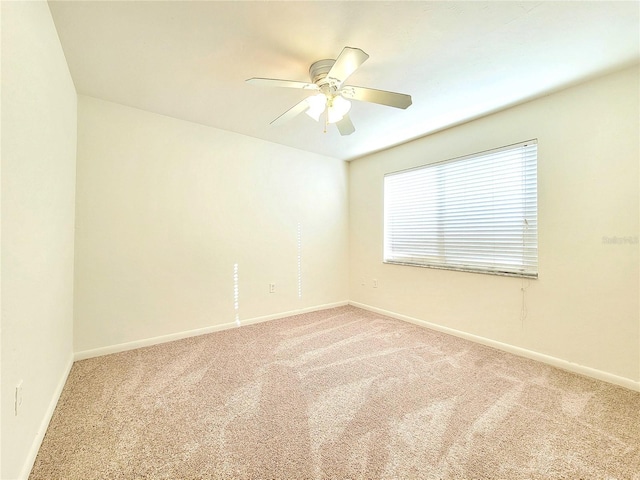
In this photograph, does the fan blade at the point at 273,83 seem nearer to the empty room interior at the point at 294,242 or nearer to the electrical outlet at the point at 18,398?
the empty room interior at the point at 294,242

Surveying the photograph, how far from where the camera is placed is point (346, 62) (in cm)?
149

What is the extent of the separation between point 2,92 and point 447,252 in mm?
3448

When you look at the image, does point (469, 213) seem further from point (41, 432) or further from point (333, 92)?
point (41, 432)

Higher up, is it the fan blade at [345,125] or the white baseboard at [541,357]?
the fan blade at [345,125]

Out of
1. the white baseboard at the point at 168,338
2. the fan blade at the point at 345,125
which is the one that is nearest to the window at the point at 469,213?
the fan blade at the point at 345,125

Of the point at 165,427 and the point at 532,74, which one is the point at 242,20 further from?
the point at 165,427

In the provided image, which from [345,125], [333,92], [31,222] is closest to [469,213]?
[345,125]

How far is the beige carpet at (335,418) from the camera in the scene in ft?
4.13

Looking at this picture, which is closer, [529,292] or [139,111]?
[529,292]

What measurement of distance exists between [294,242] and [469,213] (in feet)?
7.08

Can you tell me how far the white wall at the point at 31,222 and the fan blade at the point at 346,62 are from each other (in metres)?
1.41

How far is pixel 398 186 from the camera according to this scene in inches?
143

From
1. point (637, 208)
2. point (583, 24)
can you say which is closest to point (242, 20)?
point (583, 24)

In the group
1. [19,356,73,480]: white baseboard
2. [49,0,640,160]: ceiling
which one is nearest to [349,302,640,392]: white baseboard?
[49,0,640,160]: ceiling
